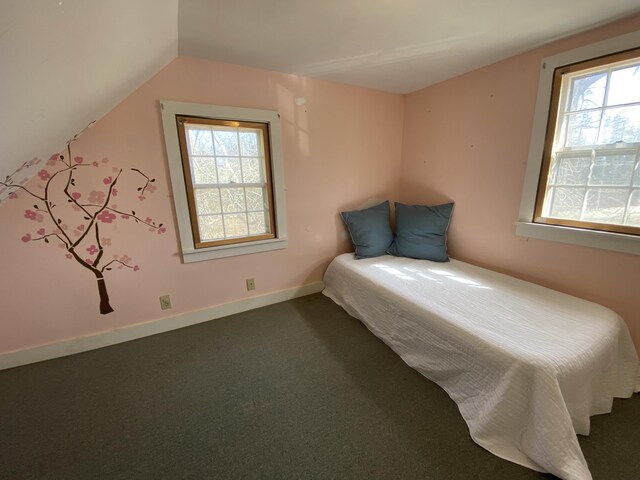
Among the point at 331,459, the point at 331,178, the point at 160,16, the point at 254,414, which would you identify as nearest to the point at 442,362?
the point at 331,459

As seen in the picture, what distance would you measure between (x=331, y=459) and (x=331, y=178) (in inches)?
86.5

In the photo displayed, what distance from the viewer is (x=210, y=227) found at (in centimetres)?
221

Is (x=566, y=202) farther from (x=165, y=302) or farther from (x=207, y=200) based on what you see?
(x=165, y=302)

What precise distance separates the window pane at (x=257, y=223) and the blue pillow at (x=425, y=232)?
1.37 metres

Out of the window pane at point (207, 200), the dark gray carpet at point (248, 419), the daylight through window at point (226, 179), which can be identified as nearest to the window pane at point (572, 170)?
the dark gray carpet at point (248, 419)

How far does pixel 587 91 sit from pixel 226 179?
102 inches

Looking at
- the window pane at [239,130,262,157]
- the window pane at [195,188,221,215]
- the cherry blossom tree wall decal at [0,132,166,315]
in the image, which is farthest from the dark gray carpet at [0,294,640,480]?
the window pane at [239,130,262,157]

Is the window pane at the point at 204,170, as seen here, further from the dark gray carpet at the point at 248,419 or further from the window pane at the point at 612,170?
the window pane at the point at 612,170

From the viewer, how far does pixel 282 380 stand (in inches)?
64.2

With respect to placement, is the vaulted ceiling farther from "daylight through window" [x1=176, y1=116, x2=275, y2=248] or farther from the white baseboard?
the white baseboard

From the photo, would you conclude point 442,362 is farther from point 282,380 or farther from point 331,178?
point 331,178

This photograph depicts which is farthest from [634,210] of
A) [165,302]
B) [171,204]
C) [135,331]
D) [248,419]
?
[135,331]

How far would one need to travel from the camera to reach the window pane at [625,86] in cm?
140

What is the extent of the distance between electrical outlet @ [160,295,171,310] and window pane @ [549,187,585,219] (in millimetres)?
3072
